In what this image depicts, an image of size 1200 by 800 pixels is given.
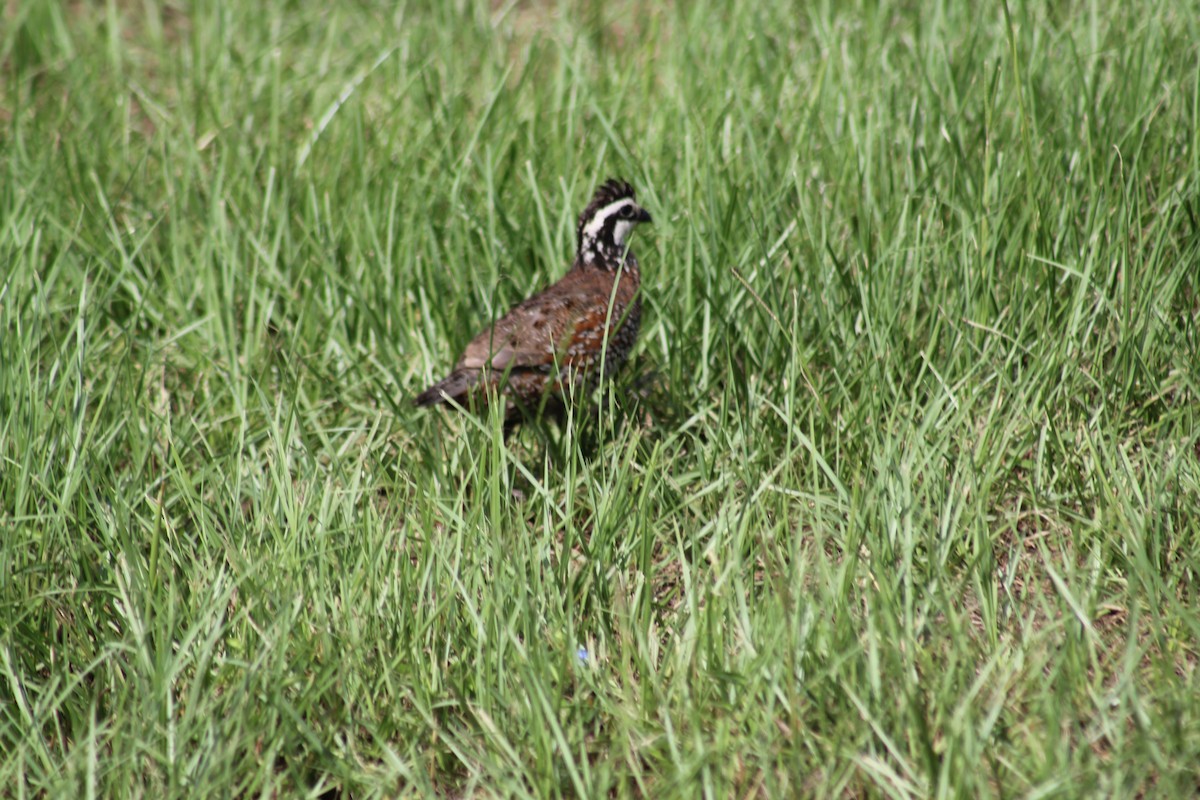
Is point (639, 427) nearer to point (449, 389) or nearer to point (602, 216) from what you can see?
point (449, 389)

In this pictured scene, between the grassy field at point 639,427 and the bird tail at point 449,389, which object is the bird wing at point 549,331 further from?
the grassy field at point 639,427

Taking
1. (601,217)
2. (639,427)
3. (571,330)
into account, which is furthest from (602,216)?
(639,427)

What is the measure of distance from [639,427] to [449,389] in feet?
2.31

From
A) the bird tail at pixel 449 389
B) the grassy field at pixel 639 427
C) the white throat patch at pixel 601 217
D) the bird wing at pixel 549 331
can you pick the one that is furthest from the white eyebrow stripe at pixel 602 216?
the bird tail at pixel 449 389

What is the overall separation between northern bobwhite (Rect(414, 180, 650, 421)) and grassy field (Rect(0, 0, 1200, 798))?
0.59 ft

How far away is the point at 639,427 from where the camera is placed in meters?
4.58

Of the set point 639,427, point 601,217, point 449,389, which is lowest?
point 639,427

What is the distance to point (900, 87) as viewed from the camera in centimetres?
557

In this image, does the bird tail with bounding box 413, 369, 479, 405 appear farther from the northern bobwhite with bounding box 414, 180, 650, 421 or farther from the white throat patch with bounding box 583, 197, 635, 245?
the white throat patch with bounding box 583, 197, 635, 245

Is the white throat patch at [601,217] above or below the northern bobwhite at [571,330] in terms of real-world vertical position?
above

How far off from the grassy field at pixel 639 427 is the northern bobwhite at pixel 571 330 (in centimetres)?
18

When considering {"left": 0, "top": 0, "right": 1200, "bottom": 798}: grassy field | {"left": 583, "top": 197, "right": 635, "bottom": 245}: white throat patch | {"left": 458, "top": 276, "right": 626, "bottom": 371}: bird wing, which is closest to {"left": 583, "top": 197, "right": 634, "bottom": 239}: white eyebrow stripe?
{"left": 583, "top": 197, "right": 635, "bottom": 245}: white throat patch

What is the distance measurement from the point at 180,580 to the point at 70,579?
0.32 meters

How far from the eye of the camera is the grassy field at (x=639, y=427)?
10.2 feet
